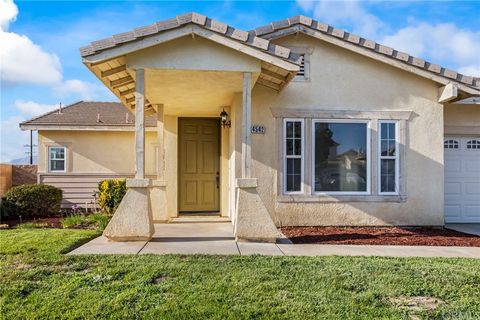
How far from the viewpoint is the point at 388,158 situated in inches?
371

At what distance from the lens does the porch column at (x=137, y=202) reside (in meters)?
6.73

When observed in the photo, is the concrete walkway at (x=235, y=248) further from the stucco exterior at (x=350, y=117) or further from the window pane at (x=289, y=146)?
the window pane at (x=289, y=146)

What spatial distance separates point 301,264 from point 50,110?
13537mm

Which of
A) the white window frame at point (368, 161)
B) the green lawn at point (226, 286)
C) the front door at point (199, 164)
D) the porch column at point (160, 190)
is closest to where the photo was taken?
the green lawn at point (226, 286)

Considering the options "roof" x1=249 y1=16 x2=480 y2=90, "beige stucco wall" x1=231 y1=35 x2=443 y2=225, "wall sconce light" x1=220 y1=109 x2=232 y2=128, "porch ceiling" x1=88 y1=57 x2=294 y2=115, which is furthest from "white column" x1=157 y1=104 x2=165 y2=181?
"roof" x1=249 y1=16 x2=480 y2=90

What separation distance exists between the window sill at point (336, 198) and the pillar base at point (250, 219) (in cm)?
225

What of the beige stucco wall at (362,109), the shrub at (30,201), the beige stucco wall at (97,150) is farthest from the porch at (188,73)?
the beige stucco wall at (97,150)

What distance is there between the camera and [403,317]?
146 inches

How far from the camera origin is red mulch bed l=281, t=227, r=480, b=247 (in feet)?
24.5

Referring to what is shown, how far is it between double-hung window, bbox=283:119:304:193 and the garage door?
4.44m

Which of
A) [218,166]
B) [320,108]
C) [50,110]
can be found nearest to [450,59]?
[320,108]

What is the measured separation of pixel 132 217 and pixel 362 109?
6.01 meters

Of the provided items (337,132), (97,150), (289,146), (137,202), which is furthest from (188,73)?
(97,150)

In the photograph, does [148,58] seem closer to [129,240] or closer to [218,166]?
[129,240]
